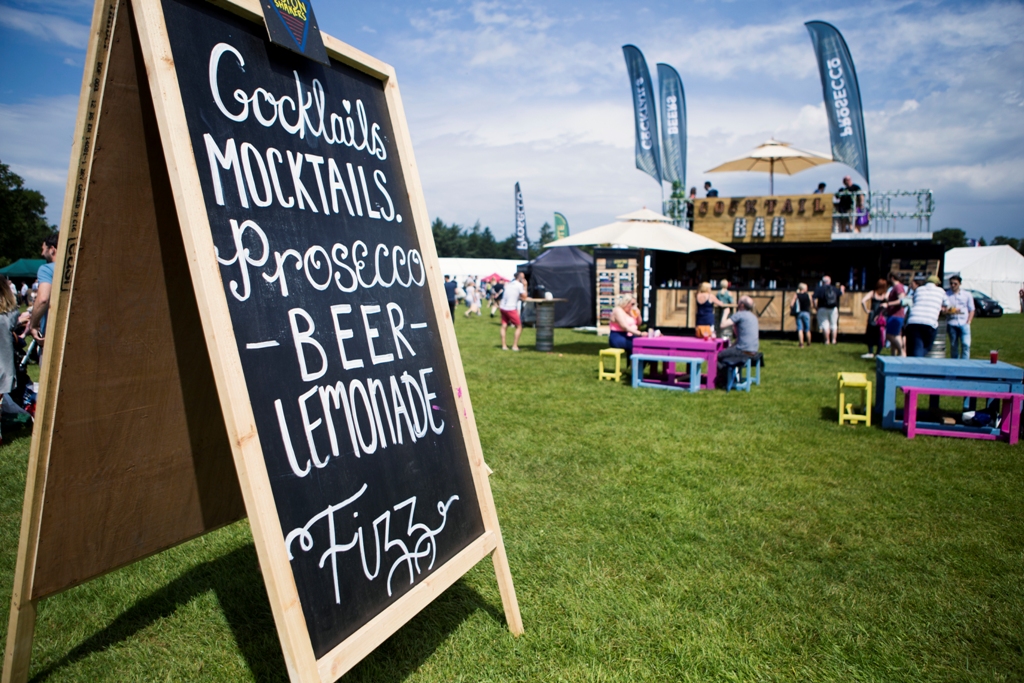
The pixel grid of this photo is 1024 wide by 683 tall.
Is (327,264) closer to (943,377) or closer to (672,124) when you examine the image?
(943,377)

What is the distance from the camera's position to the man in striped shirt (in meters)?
7.86

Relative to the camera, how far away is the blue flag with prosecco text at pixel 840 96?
15672mm

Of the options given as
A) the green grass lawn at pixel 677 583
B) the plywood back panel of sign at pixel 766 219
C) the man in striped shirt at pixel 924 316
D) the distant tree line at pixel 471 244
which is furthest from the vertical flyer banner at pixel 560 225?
the distant tree line at pixel 471 244

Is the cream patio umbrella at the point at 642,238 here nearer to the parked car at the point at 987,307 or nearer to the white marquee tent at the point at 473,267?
the parked car at the point at 987,307

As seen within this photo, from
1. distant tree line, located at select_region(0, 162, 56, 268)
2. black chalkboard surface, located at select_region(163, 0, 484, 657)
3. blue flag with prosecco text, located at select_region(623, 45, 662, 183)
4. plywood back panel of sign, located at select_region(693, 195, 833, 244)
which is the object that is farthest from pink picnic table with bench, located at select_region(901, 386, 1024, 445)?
distant tree line, located at select_region(0, 162, 56, 268)

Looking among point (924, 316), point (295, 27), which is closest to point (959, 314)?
point (924, 316)

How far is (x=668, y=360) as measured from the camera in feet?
27.7

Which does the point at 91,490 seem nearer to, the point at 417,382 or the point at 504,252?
the point at 417,382

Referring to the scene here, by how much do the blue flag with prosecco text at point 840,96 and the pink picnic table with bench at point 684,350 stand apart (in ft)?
32.7

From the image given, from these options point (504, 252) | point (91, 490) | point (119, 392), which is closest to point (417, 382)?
point (119, 392)

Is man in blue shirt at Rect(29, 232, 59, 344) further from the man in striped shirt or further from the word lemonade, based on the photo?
the man in striped shirt

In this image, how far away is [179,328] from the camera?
2.39 m

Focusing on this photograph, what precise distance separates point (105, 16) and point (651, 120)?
18804mm

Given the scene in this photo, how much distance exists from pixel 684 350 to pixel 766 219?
9.26 metres
